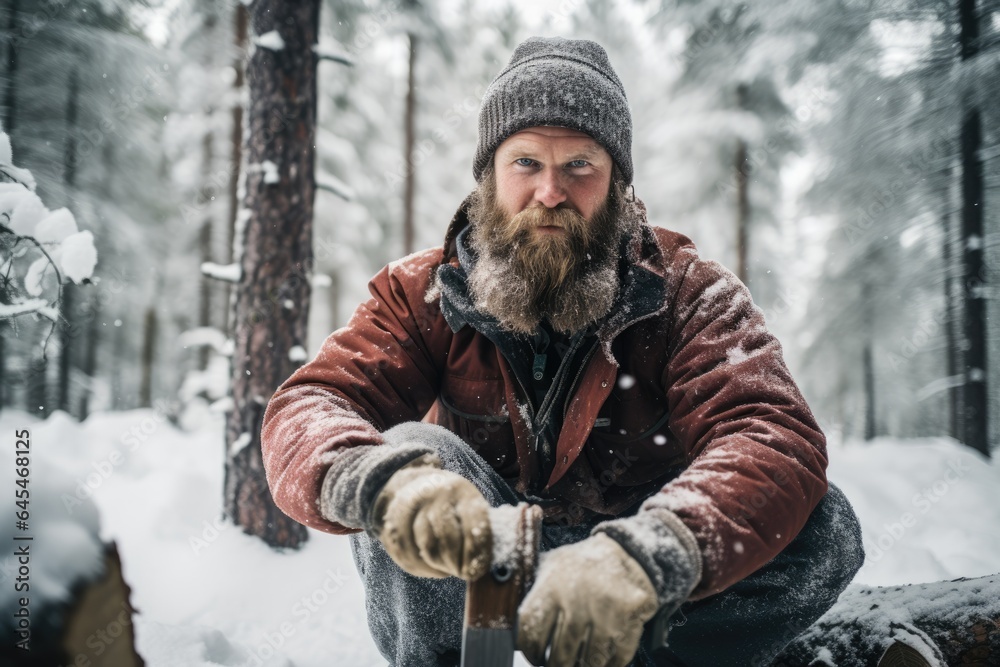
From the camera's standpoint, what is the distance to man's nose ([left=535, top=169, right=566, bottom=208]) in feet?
7.24

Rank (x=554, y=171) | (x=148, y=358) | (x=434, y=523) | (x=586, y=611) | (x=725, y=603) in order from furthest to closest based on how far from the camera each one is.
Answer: (x=148, y=358)
(x=554, y=171)
(x=725, y=603)
(x=434, y=523)
(x=586, y=611)

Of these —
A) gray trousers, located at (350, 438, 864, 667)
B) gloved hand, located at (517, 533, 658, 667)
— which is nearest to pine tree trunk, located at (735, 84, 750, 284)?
gray trousers, located at (350, 438, 864, 667)

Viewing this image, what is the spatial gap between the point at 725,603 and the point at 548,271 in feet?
4.16

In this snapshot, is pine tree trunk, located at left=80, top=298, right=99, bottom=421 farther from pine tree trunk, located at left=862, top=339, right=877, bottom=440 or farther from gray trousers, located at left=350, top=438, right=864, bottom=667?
pine tree trunk, located at left=862, top=339, right=877, bottom=440

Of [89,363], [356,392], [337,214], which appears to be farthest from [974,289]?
[89,363]

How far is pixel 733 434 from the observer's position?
162cm

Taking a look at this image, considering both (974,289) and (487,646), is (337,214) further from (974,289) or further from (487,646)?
(487,646)

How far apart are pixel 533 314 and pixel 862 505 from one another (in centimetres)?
459

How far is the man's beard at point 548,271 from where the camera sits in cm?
214

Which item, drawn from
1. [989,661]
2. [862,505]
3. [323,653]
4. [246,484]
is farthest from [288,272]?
[862,505]

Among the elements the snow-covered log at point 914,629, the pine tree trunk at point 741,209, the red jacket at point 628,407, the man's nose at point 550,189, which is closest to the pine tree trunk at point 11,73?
the red jacket at point 628,407

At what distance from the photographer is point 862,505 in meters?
5.17

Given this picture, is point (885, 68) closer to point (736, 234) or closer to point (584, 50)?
point (736, 234)

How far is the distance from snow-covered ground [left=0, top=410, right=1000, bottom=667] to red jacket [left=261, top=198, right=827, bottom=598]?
95 centimetres
